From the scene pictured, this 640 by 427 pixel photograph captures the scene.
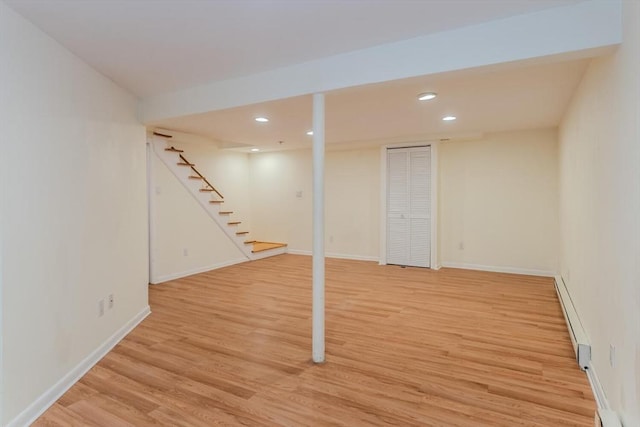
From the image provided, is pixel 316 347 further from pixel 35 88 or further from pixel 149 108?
pixel 149 108

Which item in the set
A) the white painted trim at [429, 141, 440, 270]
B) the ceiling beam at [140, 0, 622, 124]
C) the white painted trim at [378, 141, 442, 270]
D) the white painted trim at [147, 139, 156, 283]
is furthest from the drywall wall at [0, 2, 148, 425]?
the white painted trim at [429, 141, 440, 270]

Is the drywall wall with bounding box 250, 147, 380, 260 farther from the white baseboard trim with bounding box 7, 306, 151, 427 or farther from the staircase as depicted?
the white baseboard trim with bounding box 7, 306, 151, 427

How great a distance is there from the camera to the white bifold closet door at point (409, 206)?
20.7 feet

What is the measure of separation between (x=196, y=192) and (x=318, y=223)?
3804mm

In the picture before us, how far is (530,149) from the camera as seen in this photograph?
5637mm

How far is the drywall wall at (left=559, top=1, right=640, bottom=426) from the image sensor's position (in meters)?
1.64

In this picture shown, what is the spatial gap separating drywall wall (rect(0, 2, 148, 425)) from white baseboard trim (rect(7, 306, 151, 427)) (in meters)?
0.03

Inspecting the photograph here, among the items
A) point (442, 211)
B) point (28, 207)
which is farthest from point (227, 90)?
point (442, 211)

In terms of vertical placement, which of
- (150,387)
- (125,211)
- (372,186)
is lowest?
(150,387)

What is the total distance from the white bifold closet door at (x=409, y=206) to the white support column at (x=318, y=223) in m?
3.91

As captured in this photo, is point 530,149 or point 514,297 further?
point 530,149

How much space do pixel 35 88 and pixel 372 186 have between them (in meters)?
5.62

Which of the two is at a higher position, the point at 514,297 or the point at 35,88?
the point at 35,88

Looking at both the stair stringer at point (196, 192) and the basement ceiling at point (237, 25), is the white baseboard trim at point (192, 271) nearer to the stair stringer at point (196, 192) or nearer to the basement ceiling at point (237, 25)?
the stair stringer at point (196, 192)
